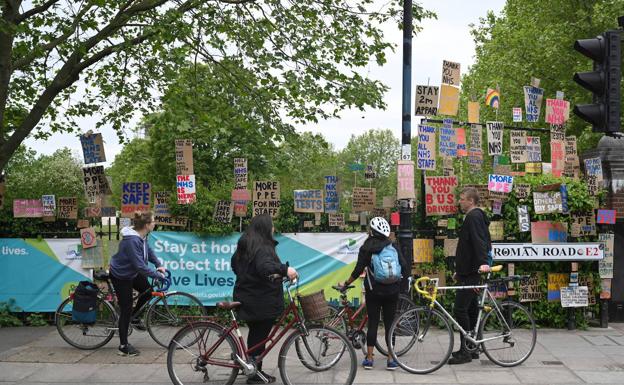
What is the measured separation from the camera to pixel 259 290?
6.43 m

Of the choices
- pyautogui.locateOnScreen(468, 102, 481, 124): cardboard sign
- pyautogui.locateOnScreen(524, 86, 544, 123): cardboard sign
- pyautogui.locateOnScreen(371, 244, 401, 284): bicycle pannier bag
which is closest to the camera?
pyautogui.locateOnScreen(371, 244, 401, 284): bicycle pannier bag

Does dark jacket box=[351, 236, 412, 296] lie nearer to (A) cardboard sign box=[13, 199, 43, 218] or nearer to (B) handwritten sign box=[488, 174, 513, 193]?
(B) handwritten sign box=[488, 174, 513, 193]

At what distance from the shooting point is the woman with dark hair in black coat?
636cm

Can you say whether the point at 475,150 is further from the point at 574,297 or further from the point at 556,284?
the point at 574,297

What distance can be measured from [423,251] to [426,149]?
1.55 metres

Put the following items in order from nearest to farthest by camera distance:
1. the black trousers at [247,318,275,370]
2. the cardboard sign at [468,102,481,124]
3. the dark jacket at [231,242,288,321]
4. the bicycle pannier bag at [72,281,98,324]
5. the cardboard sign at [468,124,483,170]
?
1. the dark jacket at [231,242,288,321]
2. the black trousers at [247,318,275,370]
3. the bicycle pannier bag at [72,281,98,324]
4. the cardboard sign at [468,124,483,170]
5. the cardboard sign at [468,102,481,124]

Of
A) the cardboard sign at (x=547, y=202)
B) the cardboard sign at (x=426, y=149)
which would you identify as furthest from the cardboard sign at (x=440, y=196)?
the cardboard sign at (x=547, y=202)

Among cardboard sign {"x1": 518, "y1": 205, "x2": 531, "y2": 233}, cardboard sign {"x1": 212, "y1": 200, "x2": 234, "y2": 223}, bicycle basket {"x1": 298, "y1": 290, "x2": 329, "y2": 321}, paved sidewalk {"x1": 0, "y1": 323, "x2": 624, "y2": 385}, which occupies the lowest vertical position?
paved sidewalk {"x1": 0, "y1": 323, "x2": 624, "y2": 385}

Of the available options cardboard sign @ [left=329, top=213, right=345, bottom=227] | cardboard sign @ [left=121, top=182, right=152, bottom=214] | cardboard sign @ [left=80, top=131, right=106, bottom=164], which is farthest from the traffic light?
cardboard sign @ [left=80, top=131, right=106, bottom=164]

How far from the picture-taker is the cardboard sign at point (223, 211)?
10.2 meters

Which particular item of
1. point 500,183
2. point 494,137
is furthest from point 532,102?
point 500,183

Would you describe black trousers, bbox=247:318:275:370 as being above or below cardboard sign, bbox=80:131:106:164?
below

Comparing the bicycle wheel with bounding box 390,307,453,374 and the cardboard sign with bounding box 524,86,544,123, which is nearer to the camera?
the bicycle wheel with bounding box 390,307,453,374

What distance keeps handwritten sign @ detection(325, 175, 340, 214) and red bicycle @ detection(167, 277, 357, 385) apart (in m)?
3.97
